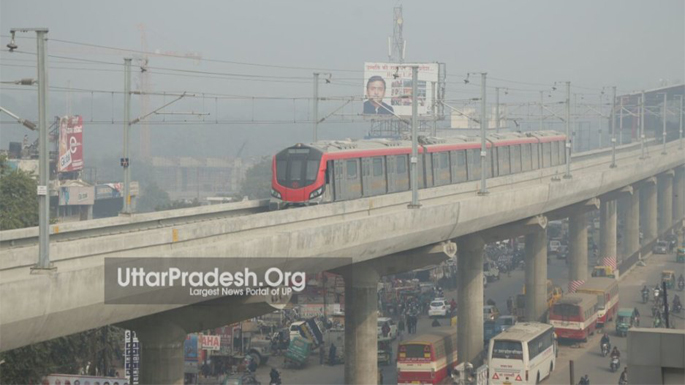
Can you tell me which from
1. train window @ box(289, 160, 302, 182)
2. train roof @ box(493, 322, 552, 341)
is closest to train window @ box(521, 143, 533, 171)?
train roof @ box(493, 322, 552, 341)

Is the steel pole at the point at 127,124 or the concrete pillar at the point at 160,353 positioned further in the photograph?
the steel pole at the point at 127,124

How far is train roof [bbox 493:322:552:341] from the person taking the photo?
48.7 meters

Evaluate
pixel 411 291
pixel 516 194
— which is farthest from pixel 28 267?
pixel 411 291

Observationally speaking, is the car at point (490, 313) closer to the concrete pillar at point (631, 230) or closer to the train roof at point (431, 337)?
the train roof at point (431, 337)

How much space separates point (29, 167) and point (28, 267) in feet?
251

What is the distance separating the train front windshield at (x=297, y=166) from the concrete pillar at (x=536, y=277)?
24.5 meters

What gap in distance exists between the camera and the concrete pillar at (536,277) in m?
68.6

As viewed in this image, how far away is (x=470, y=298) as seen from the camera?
2343 inches

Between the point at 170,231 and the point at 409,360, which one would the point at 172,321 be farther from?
the point at 409,360

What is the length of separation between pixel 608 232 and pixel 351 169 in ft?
165

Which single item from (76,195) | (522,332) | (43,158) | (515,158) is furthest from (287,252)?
(76,195)

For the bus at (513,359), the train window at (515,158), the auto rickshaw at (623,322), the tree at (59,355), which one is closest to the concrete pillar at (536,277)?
the train window at (515,158)

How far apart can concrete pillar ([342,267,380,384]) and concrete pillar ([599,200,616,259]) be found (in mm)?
49358

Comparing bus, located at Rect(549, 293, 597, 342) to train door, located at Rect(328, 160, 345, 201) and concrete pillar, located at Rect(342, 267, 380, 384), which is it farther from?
train door, located at Rect(328, 160, 345, 201)
